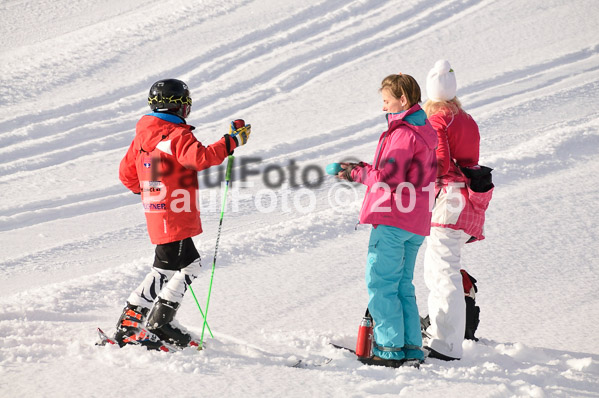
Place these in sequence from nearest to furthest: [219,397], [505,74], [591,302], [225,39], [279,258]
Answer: [219,397] < [591,302] < [279,258] < [505,74] < [225,39]

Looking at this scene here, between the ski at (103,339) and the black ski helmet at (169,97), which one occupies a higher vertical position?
the black ski helmet at (169,97)

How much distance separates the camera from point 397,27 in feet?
35.9

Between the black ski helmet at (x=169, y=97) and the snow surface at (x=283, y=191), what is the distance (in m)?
1.33

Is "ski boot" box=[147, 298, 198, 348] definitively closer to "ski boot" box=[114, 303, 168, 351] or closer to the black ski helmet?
"ski boot" box=[114, 303, 168, 351]

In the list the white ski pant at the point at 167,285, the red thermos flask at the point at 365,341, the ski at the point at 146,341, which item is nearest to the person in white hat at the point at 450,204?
the red thermos flask at the point at 365,341

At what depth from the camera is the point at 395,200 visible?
341cm

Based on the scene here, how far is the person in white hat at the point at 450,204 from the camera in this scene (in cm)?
365

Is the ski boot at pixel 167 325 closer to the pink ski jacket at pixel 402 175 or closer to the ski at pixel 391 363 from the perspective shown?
the ski at pixel 391 363

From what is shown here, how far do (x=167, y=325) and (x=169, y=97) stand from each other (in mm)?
1261

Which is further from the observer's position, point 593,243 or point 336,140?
point 336,140

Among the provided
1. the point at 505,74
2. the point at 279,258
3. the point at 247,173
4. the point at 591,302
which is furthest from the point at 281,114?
the point at 591,302

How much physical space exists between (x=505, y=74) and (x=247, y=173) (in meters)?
4.34

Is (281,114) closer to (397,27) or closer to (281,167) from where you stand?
(281,167)

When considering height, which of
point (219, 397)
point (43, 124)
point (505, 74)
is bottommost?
point (219, 397)
